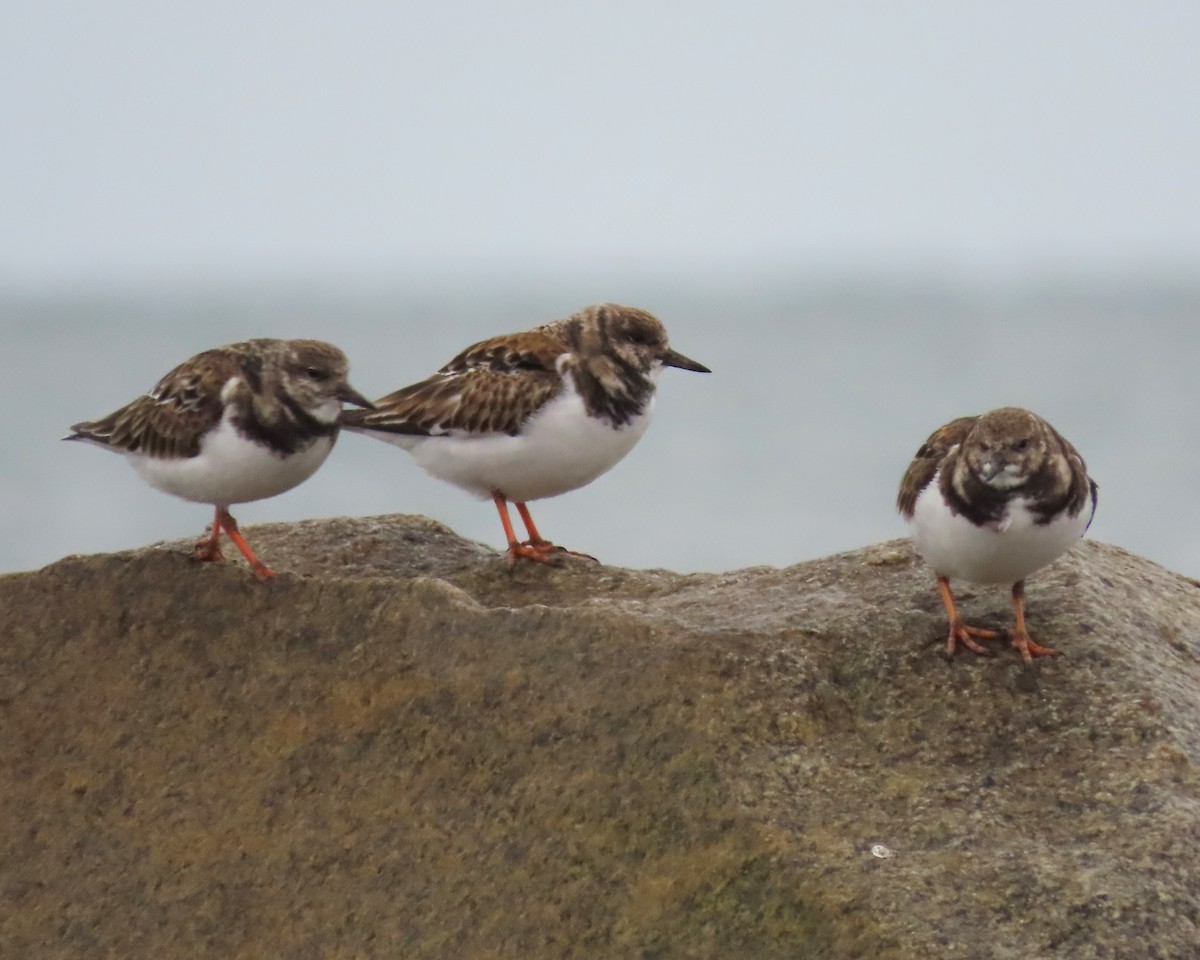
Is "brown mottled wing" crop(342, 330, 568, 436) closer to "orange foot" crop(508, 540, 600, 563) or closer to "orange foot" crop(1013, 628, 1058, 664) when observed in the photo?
"orange foot" crop(508, 540, 600, 563)

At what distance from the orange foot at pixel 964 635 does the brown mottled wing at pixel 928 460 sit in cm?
52

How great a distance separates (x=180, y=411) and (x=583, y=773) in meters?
2.82

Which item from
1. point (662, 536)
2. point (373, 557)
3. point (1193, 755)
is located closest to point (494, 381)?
point (373, 557)

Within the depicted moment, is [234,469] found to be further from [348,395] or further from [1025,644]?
[1025,644]

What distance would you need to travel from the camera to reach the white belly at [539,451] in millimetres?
7617

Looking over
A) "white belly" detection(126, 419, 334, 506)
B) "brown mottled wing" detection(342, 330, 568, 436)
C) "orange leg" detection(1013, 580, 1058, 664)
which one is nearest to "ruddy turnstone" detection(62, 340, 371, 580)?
"white belly" detection(126, 419, 334, 506)

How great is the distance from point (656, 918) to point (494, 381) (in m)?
3.38

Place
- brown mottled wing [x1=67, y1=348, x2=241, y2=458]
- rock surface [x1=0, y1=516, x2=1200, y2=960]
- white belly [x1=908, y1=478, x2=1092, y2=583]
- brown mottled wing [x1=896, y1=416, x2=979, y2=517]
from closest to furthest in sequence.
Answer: rock surface [x1=0, y1=516, x2=1200, y2=960]
white belly [x1=908, y1=478, x2=1092, y2=583]
brown mottled wing [x1=896, y1=416, x2=979, y2=517]
brown mottled wing [x1=67, y1=348, x2=241, y2=458]

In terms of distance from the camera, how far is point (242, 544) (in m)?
6.85

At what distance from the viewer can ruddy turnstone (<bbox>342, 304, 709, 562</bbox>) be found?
25.0 feet

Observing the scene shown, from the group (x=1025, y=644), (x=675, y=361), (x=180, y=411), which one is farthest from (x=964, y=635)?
(x=180, y=411)

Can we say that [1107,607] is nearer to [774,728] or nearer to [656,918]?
[774,728]

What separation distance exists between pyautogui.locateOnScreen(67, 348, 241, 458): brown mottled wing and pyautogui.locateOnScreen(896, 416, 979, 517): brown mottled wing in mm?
2842

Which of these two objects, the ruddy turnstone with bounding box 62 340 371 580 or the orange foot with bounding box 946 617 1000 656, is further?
the ruddy turnstone with bounding box 62 340 371 580
